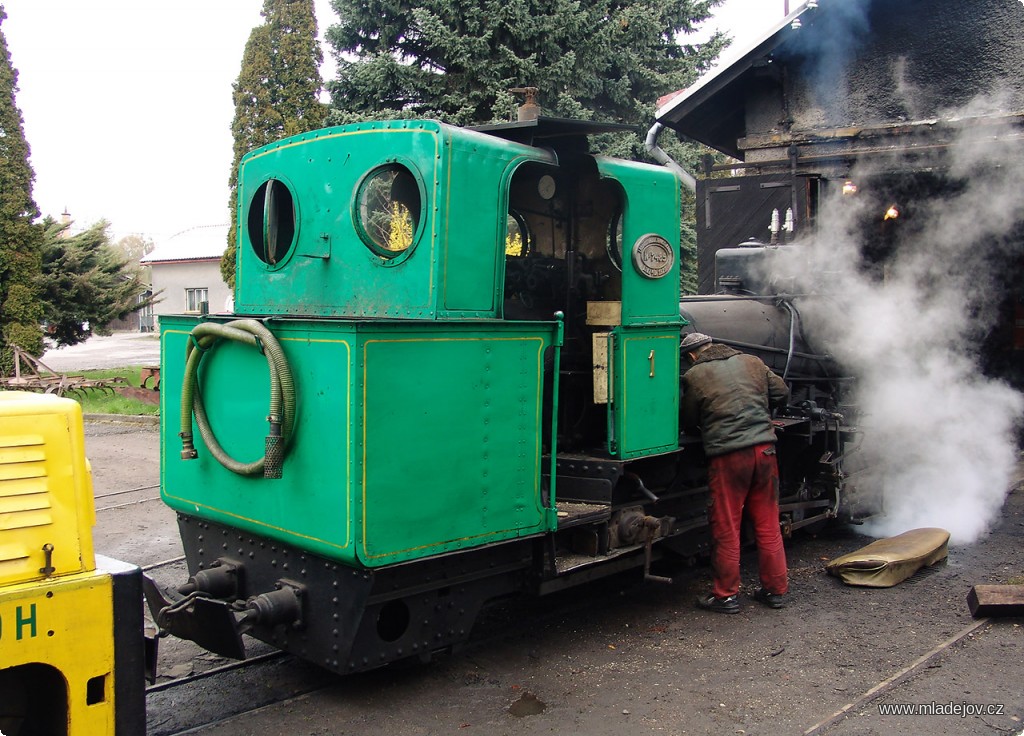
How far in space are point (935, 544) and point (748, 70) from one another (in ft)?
19.5

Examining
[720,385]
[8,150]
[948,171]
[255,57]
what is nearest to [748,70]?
[948,171]

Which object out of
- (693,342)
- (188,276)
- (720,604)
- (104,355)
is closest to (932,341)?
(693,342)

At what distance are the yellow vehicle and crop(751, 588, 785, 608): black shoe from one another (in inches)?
155

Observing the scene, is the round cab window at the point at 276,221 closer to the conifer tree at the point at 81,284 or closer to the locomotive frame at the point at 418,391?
the locomotive frame at the point at 418,391

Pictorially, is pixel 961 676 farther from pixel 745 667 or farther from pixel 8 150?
pixel 8 150

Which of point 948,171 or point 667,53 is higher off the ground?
point 667,53

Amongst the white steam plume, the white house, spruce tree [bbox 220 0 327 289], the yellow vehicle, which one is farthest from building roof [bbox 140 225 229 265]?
the yellow vehicle

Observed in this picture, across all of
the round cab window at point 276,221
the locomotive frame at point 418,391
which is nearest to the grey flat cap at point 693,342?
the locomotive frame at point 418,391

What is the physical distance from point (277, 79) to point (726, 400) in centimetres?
1409

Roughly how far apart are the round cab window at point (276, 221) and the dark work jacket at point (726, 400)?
254cm

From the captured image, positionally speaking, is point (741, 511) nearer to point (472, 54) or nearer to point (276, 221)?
point (276, 221)

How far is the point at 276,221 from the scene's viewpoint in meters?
4.83

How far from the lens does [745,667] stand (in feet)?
14.7

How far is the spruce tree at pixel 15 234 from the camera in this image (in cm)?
1588
